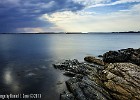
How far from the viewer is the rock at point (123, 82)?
20.1 metres

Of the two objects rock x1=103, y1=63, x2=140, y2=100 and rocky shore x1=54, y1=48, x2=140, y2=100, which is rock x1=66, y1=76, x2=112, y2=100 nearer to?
rocky shore x1=54, y1=48, x2=140, y2=100

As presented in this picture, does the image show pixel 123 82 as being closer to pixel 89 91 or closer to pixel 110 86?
pixel 110 86

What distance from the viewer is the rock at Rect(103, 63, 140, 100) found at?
20.1 m

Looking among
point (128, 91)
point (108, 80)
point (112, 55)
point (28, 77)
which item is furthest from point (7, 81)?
point (112, 55)

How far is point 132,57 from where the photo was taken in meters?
39.7

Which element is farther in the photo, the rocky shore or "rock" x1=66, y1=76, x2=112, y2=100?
the rocky shore

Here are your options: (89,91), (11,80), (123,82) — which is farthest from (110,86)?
(11,80)

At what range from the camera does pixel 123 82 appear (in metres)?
21.4

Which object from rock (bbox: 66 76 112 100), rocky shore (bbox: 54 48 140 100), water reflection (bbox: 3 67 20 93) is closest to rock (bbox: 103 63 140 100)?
rocky shore (bbox: 54 48 140 100)

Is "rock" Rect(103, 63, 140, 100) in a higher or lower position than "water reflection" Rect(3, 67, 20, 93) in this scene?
higher

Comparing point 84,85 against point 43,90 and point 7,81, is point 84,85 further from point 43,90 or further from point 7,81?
point 7,81

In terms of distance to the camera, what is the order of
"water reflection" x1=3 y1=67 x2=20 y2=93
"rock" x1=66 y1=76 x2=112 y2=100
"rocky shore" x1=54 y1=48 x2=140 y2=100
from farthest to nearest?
"water reflection" x1=3 y1=67 x2=20 y2=93 → "rocky shore" x1=54 y1=48 x2=140 y2=100 → "rock" x1=66 y1=76 x2=112 y2=100

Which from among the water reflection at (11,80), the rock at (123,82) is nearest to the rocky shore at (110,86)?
the rock at (123,82)

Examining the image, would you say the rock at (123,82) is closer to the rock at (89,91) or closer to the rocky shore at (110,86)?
the rocky shore at (110,86)
